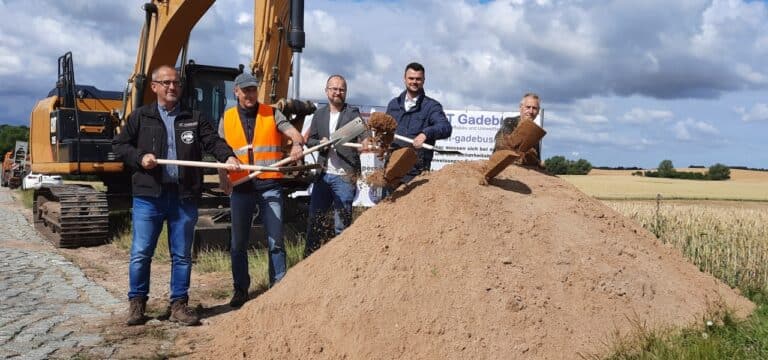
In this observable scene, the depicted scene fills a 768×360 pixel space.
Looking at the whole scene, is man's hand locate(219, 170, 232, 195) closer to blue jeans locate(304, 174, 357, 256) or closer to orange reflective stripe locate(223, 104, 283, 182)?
orange reflective stripe locate(223, 104, 283, 182)

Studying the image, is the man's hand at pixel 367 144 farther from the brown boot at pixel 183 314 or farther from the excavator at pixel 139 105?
the excavator at pixel 139 105

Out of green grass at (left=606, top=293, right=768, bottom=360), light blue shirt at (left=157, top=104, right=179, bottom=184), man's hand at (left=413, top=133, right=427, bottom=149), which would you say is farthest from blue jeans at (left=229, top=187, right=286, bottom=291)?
green grass at (left=606, top=293, right=768, bottom=360)

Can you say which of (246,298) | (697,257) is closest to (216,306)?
(246,298)

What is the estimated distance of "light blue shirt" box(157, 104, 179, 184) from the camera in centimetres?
504

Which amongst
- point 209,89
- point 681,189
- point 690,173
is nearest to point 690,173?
point 690,173

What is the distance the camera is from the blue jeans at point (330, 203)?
557 centimetres

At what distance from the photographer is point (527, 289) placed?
3.95 metres

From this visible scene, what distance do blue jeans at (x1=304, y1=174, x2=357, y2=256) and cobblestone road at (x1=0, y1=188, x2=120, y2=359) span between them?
1755 mm

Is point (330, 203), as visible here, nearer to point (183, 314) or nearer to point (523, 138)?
point (183, 314)

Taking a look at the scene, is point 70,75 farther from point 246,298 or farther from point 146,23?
point 246,298

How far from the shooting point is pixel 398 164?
476 cm

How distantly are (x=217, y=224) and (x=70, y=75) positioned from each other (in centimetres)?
417

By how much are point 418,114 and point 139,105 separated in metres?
5.45

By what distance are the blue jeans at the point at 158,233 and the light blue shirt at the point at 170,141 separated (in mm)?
133
